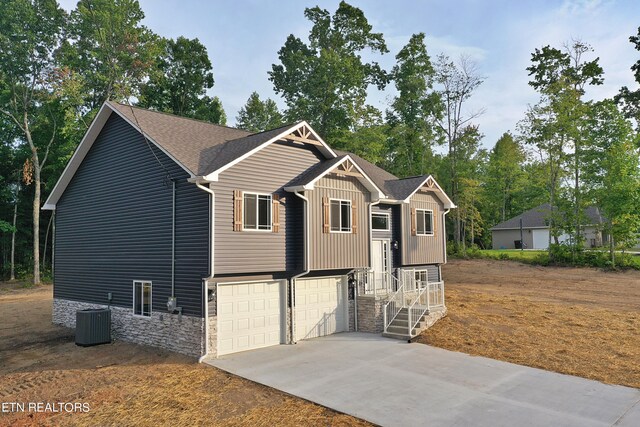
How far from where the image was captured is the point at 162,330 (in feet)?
43.9

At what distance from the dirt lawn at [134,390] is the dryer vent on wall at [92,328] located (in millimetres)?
321

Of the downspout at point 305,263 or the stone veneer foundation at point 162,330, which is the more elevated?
the downspout at point 305,263

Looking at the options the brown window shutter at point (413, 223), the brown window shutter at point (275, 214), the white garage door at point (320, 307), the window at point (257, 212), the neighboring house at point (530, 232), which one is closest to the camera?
the window at point (257, 212)

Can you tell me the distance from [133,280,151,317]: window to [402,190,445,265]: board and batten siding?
33.7ft

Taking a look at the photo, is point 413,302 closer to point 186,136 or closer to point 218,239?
point 218,239

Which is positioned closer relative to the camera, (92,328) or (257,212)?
(257,212)

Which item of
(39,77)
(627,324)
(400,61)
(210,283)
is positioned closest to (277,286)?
(210,283)

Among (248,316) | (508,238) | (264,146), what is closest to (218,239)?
(248,316)

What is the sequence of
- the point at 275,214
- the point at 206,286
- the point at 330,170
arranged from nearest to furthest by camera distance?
the point at 206,286
the point at 275,214
the point at 330,170

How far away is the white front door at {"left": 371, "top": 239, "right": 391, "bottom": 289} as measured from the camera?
720 inches

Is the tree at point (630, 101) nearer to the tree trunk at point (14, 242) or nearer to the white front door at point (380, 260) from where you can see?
the white front door at point (380, 260)

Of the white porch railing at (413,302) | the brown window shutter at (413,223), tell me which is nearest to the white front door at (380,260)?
the brown window shutter at (413,223)

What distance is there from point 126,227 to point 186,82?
31.0 meters

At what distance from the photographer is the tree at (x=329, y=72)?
38.3 metres
